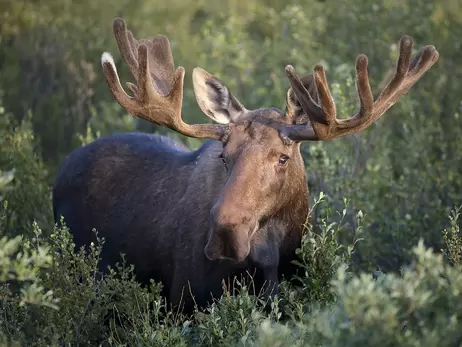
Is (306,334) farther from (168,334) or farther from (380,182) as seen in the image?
(380,182)

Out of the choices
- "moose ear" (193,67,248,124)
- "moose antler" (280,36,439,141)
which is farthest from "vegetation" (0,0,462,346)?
"moose ear" (193,67,248,124)

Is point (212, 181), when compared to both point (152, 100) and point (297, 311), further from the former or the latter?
point (297, 311)

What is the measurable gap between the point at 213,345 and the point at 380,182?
11.7ft

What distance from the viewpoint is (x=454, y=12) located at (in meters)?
11.9

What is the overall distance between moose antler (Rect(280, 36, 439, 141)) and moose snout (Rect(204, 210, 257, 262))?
660 millimetres

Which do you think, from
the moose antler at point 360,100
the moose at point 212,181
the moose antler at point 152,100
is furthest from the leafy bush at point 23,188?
the moose antler at point 360,100

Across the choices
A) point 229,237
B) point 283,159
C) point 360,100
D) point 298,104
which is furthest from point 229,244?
point 360,100

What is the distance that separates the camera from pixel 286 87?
10.4 metres

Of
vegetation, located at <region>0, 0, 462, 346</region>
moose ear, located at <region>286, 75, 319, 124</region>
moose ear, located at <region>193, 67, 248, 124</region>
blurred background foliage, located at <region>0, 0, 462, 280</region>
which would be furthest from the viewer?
blurred background foliage, located at <region>0, 0, 462, 280</region>

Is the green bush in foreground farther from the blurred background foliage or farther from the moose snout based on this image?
the blurred background foliage

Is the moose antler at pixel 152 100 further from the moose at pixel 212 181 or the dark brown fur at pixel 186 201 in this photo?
the dark brown fur at pixel 186 201

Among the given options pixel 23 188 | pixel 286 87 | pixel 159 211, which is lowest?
pixel 23 188

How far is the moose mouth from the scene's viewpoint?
4.86m

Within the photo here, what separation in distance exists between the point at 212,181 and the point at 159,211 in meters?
0.58
